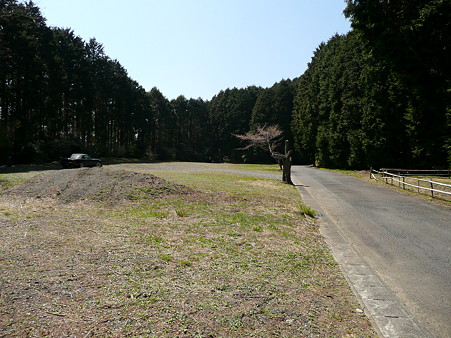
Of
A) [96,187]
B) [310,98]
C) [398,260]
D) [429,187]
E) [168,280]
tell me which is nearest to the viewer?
[168,280]

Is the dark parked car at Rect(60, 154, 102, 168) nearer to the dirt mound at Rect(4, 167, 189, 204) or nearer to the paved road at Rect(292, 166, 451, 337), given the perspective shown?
the dirt mound at Rect(4, 167, 189, 204)

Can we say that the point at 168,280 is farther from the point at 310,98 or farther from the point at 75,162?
the point at 310,98

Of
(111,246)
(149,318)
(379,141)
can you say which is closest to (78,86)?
(379,141)

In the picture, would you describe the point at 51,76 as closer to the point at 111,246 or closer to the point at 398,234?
the point at 111,246

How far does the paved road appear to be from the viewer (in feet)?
10.7

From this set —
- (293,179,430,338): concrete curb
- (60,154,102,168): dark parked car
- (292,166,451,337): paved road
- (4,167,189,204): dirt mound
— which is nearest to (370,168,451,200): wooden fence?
(292,166,451,337): paved road

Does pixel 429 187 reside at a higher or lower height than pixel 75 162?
lower

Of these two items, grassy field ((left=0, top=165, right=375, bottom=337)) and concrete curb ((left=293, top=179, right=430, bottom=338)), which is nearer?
grassy field ((left=0, top=165, right=375, bottom=337))

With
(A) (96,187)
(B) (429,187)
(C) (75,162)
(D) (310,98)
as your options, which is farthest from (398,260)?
(D) (310,98)

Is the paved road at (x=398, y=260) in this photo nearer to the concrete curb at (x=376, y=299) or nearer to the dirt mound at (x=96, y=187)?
the concrete curb at (x=376, y=299)

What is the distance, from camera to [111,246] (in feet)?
17.3

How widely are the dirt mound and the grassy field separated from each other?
8.66 ft

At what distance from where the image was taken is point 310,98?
46.9m

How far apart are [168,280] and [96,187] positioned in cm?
843
